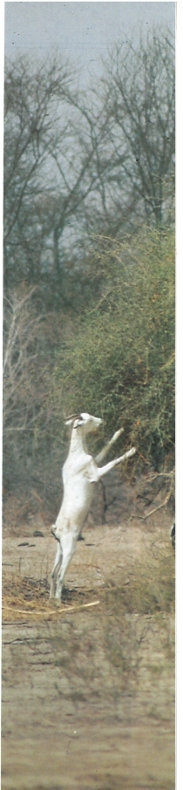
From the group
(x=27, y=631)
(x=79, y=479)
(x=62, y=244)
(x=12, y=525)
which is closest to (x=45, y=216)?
(x=62, y=244)

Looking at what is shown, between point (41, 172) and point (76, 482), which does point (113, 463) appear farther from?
point (41, 172)

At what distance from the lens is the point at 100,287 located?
754cm

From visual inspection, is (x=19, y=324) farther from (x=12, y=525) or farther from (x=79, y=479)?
(x=79, y=479)

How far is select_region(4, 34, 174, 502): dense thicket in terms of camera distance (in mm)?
5949

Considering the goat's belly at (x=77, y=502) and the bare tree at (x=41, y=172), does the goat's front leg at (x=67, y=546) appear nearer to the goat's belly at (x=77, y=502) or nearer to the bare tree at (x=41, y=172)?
the goat's belly at (x=77, y=502)

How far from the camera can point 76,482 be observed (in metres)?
6.00

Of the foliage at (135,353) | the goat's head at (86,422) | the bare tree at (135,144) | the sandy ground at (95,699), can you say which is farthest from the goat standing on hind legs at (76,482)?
the bare tree at (135,144)

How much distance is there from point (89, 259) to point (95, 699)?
371 centimetres

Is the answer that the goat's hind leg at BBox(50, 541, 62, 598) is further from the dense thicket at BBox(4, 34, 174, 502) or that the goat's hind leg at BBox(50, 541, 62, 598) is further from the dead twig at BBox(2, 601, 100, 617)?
the dense thicket at BBox(4, 34, 174, 502)

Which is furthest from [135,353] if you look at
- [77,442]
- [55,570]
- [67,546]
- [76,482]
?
[55,570]

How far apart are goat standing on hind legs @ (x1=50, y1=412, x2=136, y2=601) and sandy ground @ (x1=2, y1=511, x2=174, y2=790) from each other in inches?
13.5

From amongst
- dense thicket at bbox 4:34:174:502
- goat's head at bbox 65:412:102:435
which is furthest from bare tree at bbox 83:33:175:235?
goat's head at bbox 65:412:102:435

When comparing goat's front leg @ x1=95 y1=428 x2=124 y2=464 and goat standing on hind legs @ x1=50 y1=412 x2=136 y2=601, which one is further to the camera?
goat standing on hind legs @ x1=50 y1=412 x2=136 y2=601

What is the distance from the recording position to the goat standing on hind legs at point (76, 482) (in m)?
5.92
